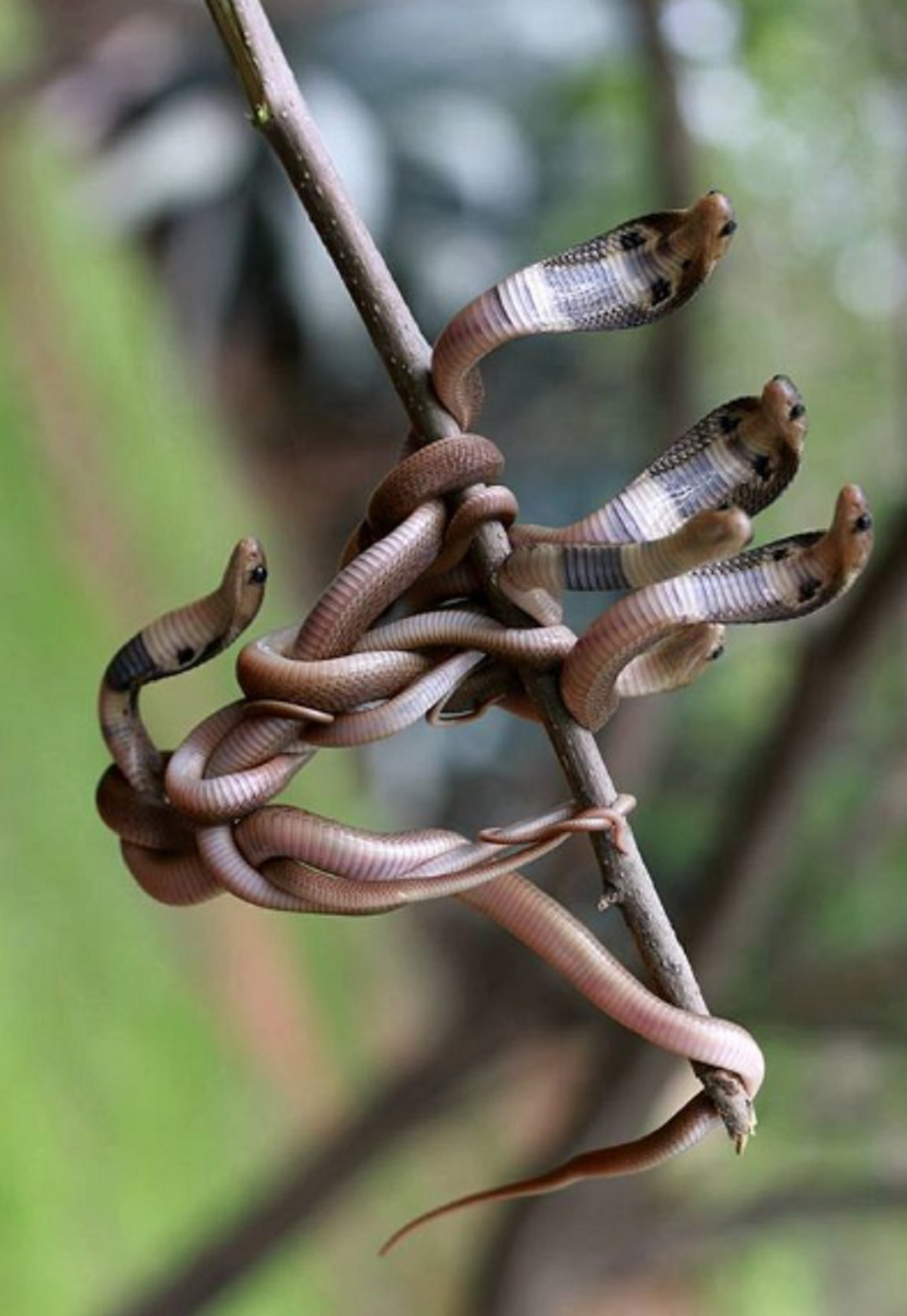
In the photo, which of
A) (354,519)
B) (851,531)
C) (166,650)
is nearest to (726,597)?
(851,531)

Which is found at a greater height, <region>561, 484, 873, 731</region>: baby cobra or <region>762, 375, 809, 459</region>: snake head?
<region>762, 375, 809, 459</region>: snake head

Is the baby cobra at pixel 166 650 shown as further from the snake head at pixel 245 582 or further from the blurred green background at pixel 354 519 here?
the blurred green background at pixel 354 519

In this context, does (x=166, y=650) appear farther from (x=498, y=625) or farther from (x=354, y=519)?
(x=354, y=519)

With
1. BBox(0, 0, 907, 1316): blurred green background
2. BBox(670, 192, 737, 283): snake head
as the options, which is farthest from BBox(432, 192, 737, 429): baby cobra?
BBox(0, 0, 907, 1316): blurred green background

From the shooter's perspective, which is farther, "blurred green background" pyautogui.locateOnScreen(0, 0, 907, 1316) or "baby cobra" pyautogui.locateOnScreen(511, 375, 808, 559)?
"blurred green background" pyautogui.locateOnScreen(0, 0, 907, 1316)

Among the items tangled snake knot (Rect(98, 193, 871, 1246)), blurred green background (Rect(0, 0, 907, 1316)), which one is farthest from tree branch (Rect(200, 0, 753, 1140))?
blurred green background (Rect(0, 0, 907, 1316))

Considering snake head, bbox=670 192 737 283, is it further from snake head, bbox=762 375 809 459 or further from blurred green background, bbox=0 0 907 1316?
blurred green background, bbox=0 0 907 1316
